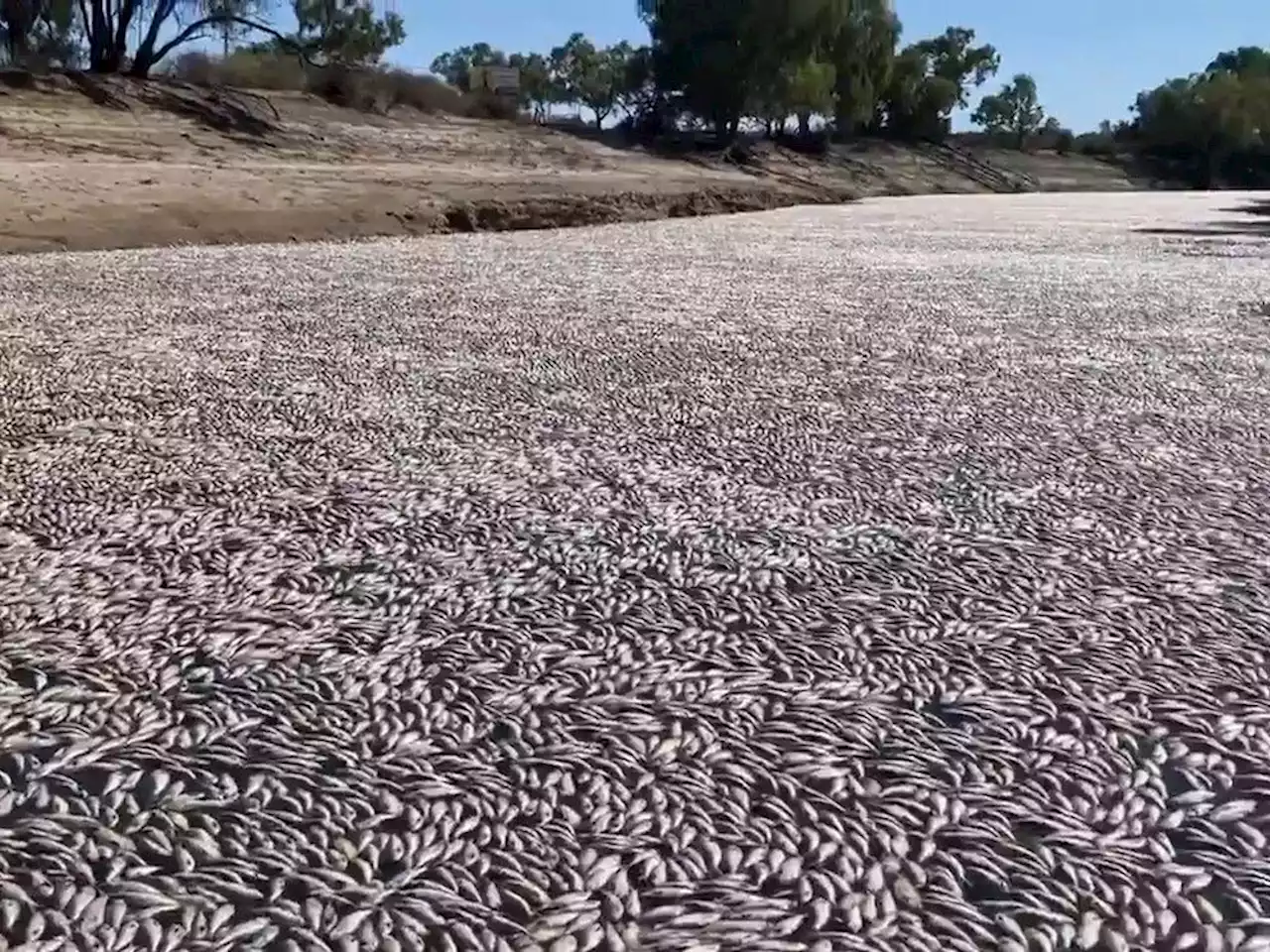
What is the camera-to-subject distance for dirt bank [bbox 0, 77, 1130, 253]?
8516 millimetres

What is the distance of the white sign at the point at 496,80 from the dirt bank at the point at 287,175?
4055 mm

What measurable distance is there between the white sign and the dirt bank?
4055 millimetres

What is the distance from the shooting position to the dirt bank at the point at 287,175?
8516 millimetres

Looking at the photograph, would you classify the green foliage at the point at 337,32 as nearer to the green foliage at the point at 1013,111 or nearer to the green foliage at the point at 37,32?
the green foliage at the point at 37,32

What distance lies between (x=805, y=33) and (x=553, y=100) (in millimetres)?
13971

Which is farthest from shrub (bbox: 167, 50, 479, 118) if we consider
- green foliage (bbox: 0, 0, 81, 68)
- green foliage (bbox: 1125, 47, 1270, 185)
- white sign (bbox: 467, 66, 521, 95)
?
green foliage (bbox: 1125, 47, 1270, 185)

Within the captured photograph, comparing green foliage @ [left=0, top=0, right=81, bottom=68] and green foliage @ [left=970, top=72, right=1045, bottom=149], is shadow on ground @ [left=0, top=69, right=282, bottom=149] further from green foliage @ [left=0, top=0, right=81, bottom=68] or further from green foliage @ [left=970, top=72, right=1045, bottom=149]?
green foliage @ [left=970, top=72, right=1045, bottom=149]

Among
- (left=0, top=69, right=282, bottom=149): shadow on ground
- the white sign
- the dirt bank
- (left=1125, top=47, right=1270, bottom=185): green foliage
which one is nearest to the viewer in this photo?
the dirt bank

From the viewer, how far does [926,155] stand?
31328 mm

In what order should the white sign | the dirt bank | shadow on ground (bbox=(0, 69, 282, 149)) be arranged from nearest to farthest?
the dirt bank < shadow on ground (bbox=(0, 69, 282, 149)) < the white sign

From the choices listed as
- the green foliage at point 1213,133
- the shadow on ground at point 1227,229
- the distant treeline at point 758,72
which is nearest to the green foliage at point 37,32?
the distant treeline at point 758,72

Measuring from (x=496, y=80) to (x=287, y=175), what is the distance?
56.2 feet

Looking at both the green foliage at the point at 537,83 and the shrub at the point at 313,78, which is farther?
the green foliage at the point at 537,83

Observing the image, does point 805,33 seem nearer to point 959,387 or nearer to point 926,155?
point 926,155
